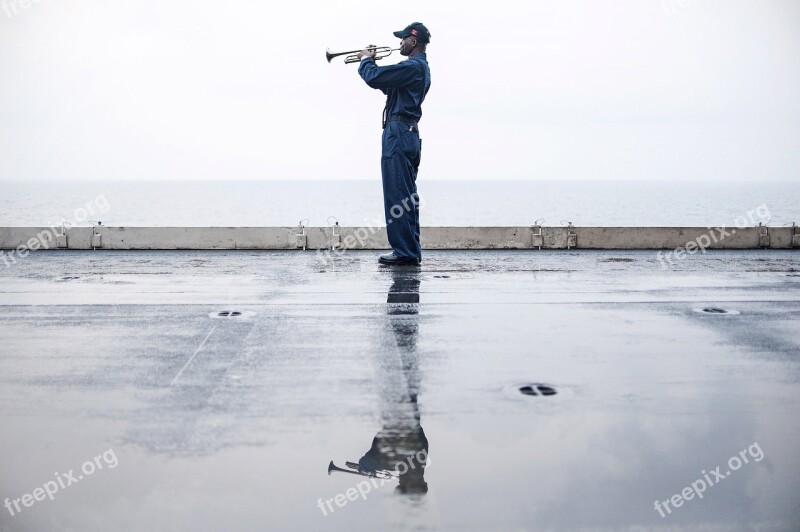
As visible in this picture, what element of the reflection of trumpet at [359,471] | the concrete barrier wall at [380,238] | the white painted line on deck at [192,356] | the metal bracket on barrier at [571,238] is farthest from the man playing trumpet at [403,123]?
the reflection of trumpet at [359,471]

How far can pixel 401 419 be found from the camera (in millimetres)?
2867

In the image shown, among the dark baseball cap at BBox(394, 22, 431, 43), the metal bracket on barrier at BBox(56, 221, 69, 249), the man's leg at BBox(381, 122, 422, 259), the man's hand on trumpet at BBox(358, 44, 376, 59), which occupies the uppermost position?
the dark baseball cap at BBox(394, 22, 431, 43)

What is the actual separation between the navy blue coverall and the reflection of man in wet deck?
2.51 meters

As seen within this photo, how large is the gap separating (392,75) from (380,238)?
90.9 inches

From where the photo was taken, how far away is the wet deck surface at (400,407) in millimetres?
2188

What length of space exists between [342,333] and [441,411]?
1527 mm

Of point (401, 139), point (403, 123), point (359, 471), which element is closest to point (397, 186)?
point (401, 139)

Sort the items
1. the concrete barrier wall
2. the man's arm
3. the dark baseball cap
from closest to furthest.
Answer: the man's arm < the dark baseball cap < the concrete barrier wall

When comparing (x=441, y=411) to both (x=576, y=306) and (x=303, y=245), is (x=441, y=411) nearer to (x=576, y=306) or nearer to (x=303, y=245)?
(x=576, y=306)

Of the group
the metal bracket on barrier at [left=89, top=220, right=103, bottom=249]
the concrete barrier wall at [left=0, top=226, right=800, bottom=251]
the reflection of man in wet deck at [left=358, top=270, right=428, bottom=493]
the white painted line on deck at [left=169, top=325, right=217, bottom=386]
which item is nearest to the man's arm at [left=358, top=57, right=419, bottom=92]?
the concrete barrier wall at [left=0, top=226, right=800, bottom=251]

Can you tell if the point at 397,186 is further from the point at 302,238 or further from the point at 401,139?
the point at 302,238

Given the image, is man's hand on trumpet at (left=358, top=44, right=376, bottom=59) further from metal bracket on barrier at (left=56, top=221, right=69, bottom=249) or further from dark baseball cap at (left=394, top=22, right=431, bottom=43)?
metal bracket on barrier at (left=56, top=221, right=69, bottom=249)

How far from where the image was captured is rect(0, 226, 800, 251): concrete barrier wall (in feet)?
28.8

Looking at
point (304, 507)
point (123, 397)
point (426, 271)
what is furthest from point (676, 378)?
point (426, 271)
